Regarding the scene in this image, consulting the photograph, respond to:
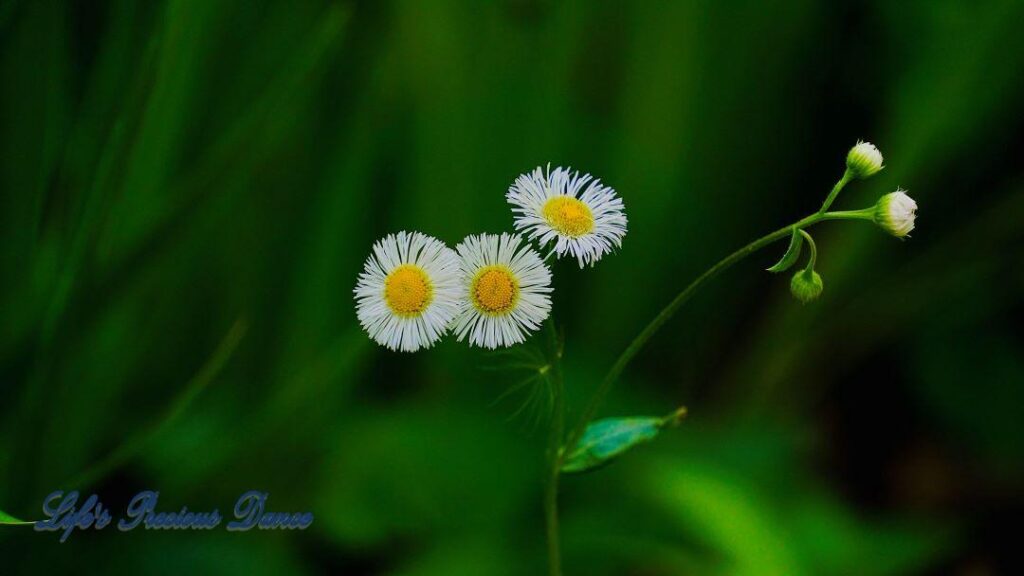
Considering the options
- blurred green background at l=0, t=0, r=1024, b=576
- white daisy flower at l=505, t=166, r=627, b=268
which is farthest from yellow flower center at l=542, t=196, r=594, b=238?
blurred green background at l=0, t=0, r=1024, b=576

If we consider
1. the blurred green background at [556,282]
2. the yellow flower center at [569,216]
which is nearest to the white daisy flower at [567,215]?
the yellow flower center at [569,216]

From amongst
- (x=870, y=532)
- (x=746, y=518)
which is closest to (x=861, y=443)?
(x=870, y=532)

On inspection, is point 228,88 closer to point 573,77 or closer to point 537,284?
point 573,77

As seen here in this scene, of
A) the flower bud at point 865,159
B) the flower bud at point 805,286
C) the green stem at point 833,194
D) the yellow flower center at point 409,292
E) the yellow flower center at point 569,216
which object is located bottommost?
the yellow flower center at point 409,292

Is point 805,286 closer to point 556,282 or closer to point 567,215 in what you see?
point 567,215

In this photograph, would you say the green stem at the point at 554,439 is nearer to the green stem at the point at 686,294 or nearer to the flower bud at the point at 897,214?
the green stem at the point at 686,294

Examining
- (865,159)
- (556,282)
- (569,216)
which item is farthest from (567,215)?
(556,282)
